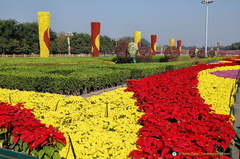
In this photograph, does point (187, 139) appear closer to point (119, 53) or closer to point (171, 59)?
point (119, 53)

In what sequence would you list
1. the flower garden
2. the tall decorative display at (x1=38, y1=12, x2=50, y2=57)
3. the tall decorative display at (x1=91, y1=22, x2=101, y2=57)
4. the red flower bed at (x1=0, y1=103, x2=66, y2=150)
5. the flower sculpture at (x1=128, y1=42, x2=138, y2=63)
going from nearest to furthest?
the flower garden
the red flower bed at (x1=0, y1=103, x2=66, y2=150)
the flower sculpture at (x1=128, y1=42, x2=138, y2=63)
the tall decorative display at (x1=38, y1=12, x2=50, y2=57)
the tall decorative display at (x1=91, y1=22, x2=101, y2=57)

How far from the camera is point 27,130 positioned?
3287 millimetres

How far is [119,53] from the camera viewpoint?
2281 centimetres

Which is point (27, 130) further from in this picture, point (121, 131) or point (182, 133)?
point (182, 133)

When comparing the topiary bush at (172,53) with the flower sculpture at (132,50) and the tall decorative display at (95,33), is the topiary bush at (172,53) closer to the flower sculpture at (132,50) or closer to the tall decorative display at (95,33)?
the flower sculpture at (132,50)

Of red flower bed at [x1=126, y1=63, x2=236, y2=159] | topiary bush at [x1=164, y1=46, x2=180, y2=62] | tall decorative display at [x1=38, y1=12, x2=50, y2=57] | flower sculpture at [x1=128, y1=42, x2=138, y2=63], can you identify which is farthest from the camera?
tall decorative display at [x1=38, y1=12, x2=50, y2=57]

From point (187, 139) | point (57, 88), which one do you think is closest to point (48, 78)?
point (57, 88)

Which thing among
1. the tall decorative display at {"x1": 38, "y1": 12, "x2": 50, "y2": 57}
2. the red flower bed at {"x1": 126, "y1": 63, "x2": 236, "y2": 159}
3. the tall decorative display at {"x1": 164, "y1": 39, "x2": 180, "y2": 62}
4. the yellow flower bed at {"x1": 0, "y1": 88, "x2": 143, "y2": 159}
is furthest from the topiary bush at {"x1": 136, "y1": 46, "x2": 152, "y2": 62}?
the red flower bed at {"x1": 126, "y1": 63, "x2": 236, "y2": 159}

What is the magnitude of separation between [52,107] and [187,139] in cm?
328

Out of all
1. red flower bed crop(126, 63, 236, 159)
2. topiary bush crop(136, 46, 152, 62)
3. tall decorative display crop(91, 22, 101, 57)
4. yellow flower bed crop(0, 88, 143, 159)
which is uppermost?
tall decorative display crop(91, 22, 101, 57)

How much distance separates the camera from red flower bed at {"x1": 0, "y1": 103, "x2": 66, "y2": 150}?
9.85 ft

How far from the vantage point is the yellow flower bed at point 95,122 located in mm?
3014

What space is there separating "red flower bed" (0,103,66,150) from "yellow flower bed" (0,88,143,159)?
22 cm

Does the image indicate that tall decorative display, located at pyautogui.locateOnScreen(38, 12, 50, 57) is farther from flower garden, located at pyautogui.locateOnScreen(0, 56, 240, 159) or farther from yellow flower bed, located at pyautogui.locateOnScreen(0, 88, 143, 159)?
flower garden, located at pyautogui.locateOnScreen(0, 56, 240, 159)
